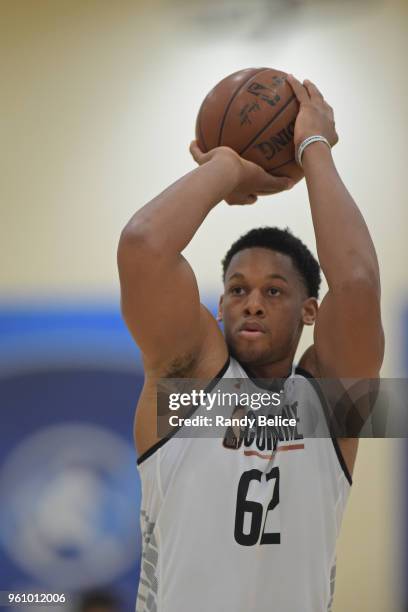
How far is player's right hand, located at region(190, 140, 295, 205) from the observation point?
152 centimetres

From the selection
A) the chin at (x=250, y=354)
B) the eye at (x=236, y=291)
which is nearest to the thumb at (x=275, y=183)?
the eye at (x=236, y=291)

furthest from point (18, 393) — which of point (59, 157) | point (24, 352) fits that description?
point (59, 157)

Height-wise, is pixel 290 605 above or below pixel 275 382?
below

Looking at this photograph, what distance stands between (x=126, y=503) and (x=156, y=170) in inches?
55.2

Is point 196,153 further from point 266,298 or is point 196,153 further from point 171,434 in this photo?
point 171,434

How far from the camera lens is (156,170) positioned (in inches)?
120

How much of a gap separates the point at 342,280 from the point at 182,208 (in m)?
0.35

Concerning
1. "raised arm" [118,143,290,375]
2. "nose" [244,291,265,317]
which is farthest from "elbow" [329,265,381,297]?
"raised arm" [118,143,290,375]

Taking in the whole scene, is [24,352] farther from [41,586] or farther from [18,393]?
[41,586]

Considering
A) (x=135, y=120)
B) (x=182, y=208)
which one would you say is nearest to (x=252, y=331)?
(x=182, y=208)

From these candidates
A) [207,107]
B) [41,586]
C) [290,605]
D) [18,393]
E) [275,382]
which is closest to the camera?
[290,605]

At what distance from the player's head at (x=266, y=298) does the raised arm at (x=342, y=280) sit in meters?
0.09

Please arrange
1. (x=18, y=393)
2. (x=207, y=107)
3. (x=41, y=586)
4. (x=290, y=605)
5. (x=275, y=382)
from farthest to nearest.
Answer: (x=18, y=393) < (x=41, y=586) < (x=207, y=107) < (x=275, y=382) < (x=290, y=605)

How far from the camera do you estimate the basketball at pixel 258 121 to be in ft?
5.14
